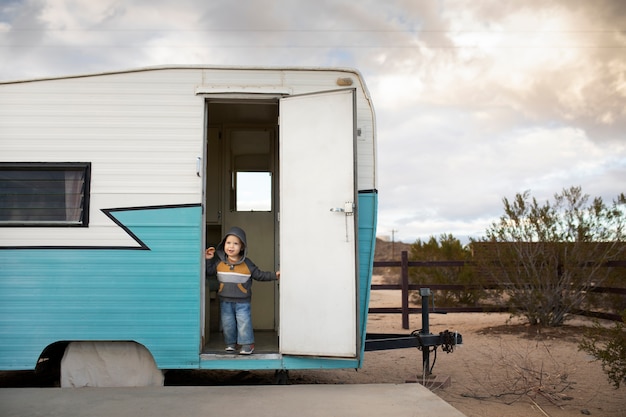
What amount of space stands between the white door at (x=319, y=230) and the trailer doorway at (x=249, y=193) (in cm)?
183

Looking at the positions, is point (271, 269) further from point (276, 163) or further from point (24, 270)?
point (24, 270)

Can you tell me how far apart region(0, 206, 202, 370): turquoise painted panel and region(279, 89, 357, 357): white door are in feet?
2.64

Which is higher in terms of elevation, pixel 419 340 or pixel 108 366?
pixel 419 340

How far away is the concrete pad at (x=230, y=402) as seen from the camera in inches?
153

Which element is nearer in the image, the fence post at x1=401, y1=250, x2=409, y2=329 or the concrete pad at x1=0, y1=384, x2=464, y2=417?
the concrete pad at x1=0, y1=384, x2=464, y2=417

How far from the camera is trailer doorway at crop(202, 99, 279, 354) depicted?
6.71 m

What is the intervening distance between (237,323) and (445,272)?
10139 millimetres

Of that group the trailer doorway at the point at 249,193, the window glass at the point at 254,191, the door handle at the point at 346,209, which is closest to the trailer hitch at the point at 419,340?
the door handle at the point at 346,209

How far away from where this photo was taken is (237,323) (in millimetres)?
5262

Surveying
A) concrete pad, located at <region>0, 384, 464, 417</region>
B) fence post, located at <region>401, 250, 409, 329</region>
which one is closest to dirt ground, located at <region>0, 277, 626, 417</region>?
concrete pad, located at <region>0, 384, 464, 417</region>

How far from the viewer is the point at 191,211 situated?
4883 mm

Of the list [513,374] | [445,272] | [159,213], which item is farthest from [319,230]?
[445,272]

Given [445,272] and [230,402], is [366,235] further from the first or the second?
[445,272]

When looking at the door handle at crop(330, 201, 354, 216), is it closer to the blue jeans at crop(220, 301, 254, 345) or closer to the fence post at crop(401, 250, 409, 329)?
the blue jeans at crop(220, 301, 254, 345)
